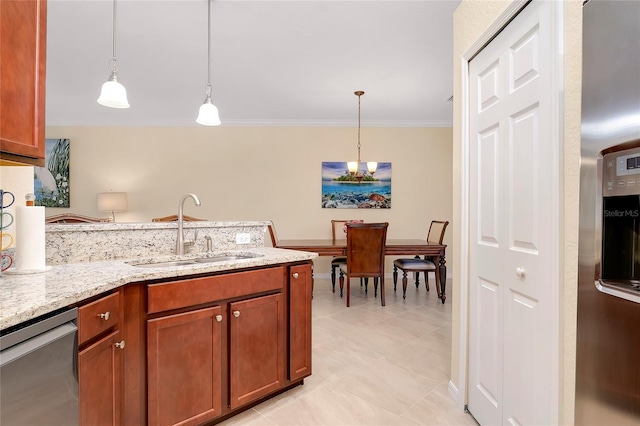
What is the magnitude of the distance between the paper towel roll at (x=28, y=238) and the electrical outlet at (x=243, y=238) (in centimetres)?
114

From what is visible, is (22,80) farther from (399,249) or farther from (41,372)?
(399,249)

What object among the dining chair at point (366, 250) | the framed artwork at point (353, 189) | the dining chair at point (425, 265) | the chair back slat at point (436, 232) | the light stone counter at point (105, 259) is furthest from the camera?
the framed artwork at point (353, 189)

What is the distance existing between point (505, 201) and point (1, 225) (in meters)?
2.34

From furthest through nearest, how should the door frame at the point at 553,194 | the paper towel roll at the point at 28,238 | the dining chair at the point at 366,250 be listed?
the dining chair at the point at 366,250 < the paper towel roll at the point at 28,238 < the door frame at the point at 553,194

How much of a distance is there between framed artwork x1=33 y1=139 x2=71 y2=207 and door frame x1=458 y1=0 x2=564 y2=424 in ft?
20.0

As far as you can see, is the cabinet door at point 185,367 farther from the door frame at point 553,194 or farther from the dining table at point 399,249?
the dining table at point 399,249

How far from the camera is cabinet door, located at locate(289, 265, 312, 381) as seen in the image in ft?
6.67

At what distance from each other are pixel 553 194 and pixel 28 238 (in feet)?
7.14

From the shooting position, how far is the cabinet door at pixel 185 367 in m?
1.52

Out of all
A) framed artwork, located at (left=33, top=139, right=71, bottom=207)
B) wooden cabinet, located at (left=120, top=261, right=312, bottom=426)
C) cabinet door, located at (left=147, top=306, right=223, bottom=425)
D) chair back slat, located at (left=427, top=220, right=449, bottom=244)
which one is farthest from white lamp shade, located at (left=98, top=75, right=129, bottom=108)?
framed artwork, located at (left=33, top=139, right=71, bottom=207)

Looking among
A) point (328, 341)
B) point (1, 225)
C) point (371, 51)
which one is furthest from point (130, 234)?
point (371, 51)

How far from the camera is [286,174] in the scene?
18.3 feet

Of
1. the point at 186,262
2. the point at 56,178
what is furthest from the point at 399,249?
the point at 56,178

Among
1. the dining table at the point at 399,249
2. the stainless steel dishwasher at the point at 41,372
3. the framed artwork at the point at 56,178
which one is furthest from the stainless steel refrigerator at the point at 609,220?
the framed artwork at the point at 56,178
